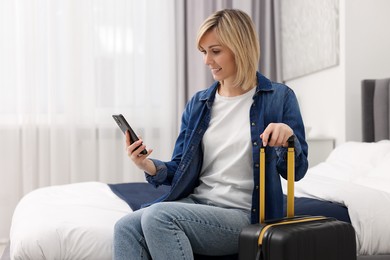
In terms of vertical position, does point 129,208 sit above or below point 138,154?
below

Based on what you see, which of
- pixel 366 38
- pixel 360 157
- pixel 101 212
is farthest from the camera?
pixel 366 38

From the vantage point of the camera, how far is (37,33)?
445cm

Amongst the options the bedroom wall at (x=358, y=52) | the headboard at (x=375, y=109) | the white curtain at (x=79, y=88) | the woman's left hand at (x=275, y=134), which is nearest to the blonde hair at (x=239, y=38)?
the woman's left hand at (x=275, y=134)

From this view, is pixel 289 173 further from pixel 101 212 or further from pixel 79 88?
pixel 79 88

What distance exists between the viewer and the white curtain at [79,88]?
4.42 metres

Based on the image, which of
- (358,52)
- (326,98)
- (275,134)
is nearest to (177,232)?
(275,134)

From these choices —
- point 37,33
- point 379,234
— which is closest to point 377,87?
point 379,234

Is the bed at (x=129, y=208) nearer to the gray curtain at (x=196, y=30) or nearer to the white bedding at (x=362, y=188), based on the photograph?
the white bedding at (x=362, y=188)

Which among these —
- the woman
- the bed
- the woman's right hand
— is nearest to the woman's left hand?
the woman

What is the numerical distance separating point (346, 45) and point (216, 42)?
77.9 inches

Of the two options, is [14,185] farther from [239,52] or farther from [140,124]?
[239,52]

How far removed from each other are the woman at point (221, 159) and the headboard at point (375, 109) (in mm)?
1739

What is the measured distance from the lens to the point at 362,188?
235 cm

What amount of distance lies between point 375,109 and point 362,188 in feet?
4.18
